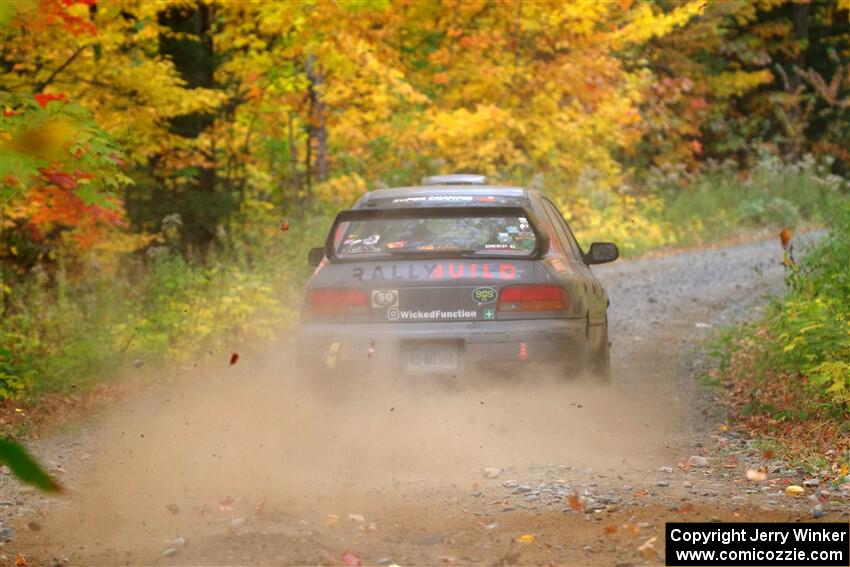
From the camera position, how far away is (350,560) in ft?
17.5

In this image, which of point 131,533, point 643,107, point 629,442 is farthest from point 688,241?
point 131,533

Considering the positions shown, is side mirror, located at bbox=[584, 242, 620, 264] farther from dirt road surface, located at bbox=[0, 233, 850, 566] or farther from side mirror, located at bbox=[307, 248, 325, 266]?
side mirror, located at bbox=[307, 248, 325, 266]

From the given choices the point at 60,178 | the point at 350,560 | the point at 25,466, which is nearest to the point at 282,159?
the point at 60,178

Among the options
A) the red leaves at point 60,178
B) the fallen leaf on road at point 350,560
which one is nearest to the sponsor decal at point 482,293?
the fallen leaf on road at point 350,560

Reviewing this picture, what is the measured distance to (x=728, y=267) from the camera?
2027cm

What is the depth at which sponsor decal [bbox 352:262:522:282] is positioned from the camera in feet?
26.9

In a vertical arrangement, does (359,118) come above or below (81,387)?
above

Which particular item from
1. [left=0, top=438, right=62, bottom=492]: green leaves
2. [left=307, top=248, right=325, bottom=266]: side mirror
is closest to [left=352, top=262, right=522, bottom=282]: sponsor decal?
[left=307, top=248, right=325, bottom=266]: side mirror

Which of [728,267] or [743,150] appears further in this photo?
[743,150]

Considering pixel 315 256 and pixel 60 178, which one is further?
pixel 60 178

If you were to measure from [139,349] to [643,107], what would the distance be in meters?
19.7

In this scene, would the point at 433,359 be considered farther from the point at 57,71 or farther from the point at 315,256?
the point at 57,71

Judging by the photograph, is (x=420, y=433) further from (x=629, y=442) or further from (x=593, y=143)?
(x=593, y=143)

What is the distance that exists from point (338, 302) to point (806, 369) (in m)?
3.38
